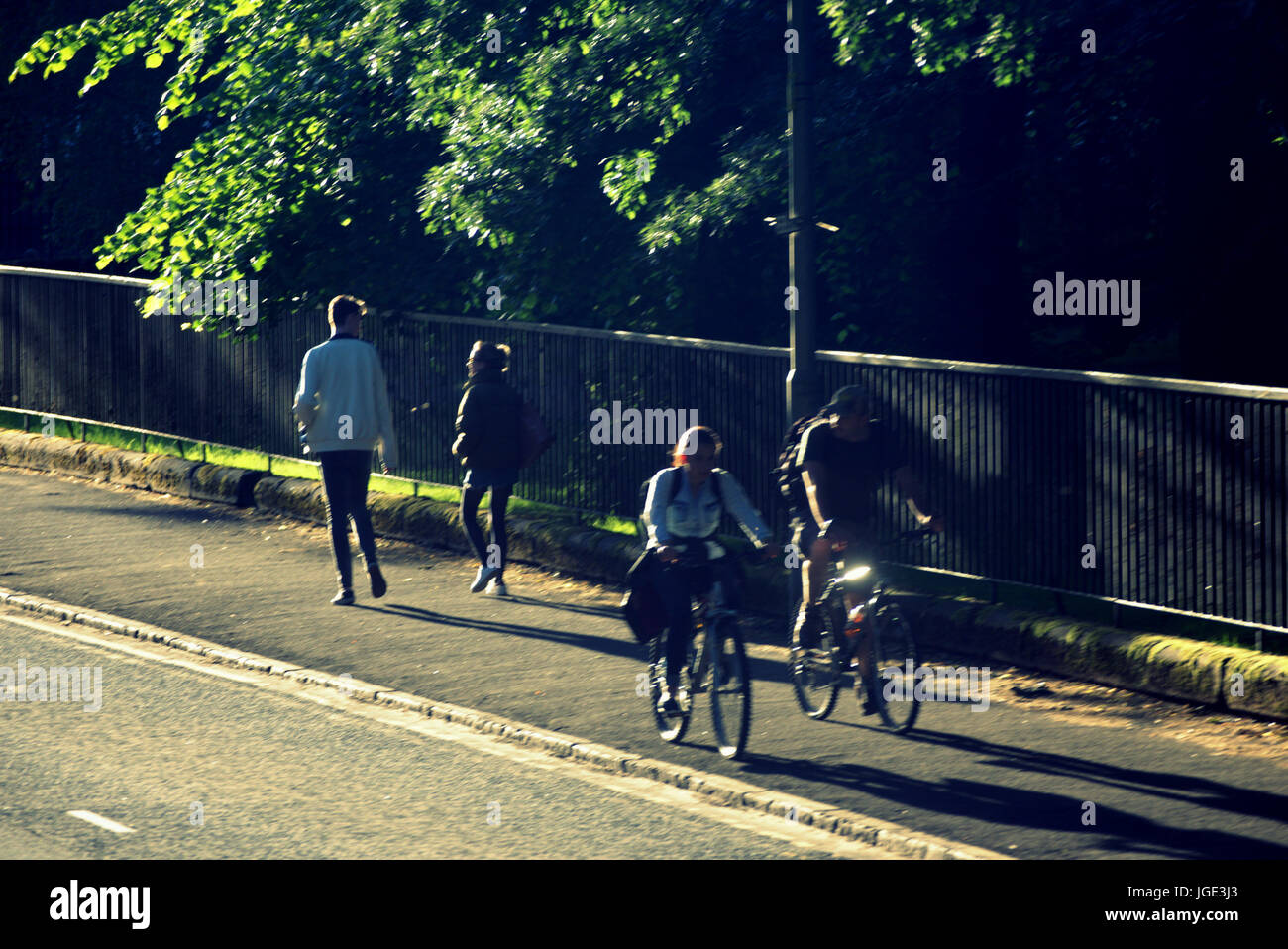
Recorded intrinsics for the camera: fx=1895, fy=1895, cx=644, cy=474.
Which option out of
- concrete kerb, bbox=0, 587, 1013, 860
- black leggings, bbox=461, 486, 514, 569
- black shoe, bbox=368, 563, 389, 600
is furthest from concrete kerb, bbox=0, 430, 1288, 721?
concrete kerb, bbox=0, 587, 1013, 860

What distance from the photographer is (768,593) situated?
12.0 metres

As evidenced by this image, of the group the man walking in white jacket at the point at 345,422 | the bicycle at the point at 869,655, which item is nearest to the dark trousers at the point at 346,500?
the man walking in white jacket at the point at 345,422

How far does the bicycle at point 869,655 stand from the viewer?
9188 millimetres

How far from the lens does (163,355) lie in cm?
1809

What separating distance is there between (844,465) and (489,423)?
375 centimetres

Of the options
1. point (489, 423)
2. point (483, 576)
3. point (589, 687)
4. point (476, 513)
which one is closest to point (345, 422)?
point (489, 423)

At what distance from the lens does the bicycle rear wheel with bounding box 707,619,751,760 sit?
8648mm

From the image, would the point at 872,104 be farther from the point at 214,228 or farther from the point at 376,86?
the point at 214,228

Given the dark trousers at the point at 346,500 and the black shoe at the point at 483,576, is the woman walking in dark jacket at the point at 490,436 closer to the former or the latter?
the black shoe at the point at 483,576

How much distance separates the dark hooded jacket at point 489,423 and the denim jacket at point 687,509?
12.6 feet
